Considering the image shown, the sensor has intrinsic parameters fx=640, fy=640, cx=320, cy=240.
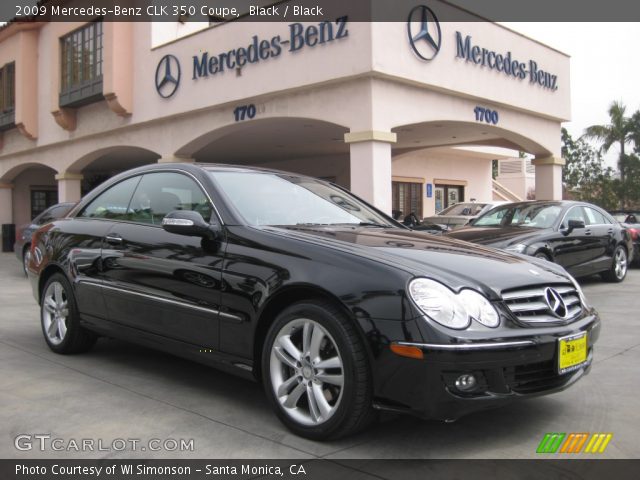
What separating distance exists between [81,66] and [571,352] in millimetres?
18301

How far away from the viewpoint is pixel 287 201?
4352 mm

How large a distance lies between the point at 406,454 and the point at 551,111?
605 inches

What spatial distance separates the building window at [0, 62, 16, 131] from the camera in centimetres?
2198

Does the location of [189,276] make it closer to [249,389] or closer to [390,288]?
[249,389]

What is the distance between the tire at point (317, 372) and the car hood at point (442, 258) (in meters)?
0.42

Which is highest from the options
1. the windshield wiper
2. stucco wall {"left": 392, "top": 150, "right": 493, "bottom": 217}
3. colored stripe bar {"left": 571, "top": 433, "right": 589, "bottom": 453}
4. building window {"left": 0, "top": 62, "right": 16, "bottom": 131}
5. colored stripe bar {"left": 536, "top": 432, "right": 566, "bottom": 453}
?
building window {"left": 0, "top": 62, "right": 16, "bottom": 131}

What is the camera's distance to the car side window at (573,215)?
30.9 feet

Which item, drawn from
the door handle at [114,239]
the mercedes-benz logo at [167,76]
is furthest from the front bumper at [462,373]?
the mercedes-benz logo at [167,76]

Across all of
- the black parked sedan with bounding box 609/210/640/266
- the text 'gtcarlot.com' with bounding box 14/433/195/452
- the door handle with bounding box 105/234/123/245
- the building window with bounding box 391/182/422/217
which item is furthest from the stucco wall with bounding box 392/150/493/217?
the text 'gtcarlot.com' with bounding box 14/433/195/452

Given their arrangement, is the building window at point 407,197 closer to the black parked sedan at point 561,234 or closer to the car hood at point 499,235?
the black parked sedan at point 561,234

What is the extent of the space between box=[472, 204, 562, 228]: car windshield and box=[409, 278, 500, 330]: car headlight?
6.55 meters

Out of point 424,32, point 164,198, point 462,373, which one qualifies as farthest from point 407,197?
point 462,373

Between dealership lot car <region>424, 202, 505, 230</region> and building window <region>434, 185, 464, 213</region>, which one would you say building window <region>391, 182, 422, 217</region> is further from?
dealership lot car <region>424, 202, 505, 230</region>

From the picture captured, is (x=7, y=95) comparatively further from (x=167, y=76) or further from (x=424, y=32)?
(x=424, y=32)
